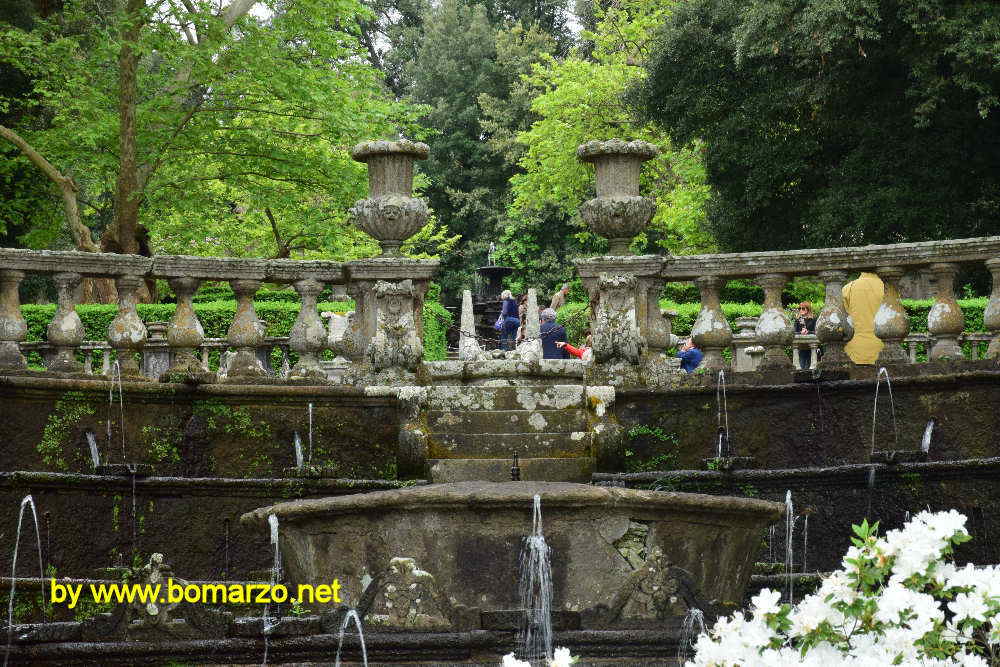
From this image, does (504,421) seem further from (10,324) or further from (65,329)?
(10,324)

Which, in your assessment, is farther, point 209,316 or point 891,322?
point 209,316

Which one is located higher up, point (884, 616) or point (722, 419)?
point (722, 419)

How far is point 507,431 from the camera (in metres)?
9.17

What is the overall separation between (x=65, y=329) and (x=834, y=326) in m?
5.76

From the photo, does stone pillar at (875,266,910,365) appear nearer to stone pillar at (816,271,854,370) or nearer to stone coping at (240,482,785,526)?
stone pillar at (816,271,854,370)

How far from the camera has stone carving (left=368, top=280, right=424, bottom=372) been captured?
984cm

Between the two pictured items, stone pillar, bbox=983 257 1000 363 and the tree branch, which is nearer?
stone pillar, bbox=983 257 1000 363

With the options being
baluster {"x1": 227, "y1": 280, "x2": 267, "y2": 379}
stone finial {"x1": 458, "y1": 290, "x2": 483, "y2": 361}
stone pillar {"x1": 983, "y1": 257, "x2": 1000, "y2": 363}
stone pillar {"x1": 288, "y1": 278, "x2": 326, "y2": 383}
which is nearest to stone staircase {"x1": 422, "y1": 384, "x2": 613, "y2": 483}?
stone pillar {"x1": 288, "y1": 278, "x2": 326, "y2": 383}

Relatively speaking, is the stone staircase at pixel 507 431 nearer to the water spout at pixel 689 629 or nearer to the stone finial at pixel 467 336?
the water spout at pixel 689 629

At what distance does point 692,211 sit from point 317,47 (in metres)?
11.4

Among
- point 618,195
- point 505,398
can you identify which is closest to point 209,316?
point 618,195

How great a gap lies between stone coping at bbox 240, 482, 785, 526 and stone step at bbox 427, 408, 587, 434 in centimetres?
225

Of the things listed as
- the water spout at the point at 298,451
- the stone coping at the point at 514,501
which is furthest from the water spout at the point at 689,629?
the water spout at the point at 298,451

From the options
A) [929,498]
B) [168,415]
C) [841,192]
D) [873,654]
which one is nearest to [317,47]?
[841,192]
